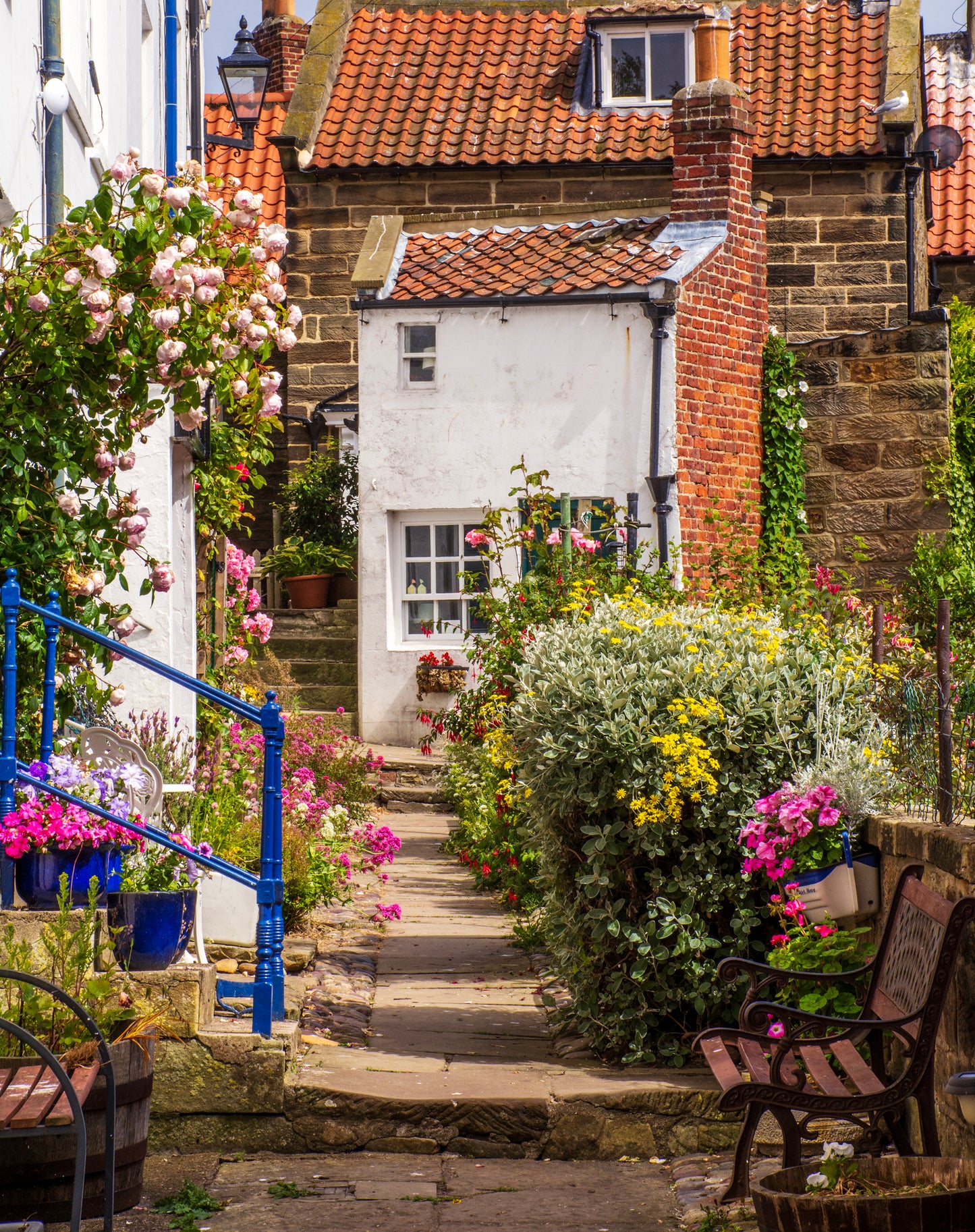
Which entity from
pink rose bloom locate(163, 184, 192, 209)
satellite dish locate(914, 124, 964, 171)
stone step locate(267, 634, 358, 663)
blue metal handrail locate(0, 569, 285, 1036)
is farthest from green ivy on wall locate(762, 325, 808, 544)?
blue metal handrail locate(0, 569, 285, 1036)

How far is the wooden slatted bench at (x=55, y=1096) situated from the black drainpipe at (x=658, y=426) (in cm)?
966

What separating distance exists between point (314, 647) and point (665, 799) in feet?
32.3

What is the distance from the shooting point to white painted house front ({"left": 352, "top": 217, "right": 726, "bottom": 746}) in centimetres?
1398

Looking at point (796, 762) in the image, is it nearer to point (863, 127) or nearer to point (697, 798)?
point (697, 798)

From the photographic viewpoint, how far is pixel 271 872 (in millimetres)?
5711

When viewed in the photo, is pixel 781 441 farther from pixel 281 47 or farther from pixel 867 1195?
pixel 867 1195

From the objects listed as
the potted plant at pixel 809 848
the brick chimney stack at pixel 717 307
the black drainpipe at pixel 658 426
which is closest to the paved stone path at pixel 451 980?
the potted plant at pixel 809 848

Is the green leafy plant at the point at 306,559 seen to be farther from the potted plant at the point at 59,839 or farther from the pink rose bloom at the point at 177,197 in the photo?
the potted plant at the point at 59,839

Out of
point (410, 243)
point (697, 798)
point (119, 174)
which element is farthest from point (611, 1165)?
point (410, 243)

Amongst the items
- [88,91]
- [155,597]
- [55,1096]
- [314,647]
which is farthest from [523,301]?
[55,1096]

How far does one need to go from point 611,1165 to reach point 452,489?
983 cm

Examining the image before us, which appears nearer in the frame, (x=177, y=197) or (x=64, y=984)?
(x=64, y=984)

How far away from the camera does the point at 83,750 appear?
613cm

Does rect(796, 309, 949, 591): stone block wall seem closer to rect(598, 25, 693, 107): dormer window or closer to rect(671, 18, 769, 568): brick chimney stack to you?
rect(671, 18, 769, 568): brick chimney stack
